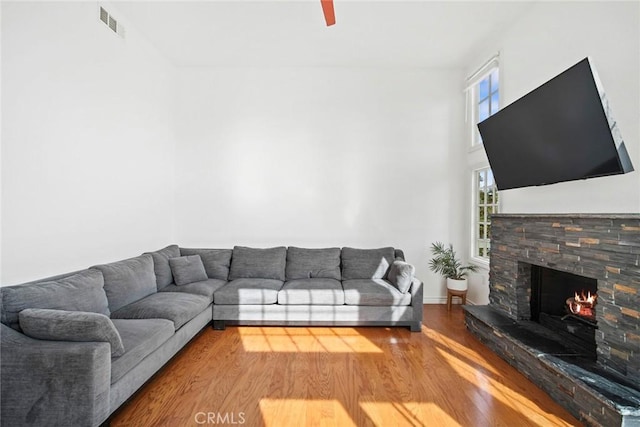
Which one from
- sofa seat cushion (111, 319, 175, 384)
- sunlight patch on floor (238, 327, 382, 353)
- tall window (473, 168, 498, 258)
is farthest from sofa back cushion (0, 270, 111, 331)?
tall window (473, 168, 498, 258)

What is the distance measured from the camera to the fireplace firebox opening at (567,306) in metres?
2.35

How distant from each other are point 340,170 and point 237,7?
7.69 ft

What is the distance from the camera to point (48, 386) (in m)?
1.63

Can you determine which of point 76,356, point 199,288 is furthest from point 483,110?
point 76,356

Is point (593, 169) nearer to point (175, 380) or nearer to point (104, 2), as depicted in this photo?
point (175, 380)

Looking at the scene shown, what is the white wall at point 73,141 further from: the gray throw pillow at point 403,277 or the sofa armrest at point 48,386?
the gray throw pillow at point 403,277

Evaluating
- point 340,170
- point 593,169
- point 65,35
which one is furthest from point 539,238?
point 65,35

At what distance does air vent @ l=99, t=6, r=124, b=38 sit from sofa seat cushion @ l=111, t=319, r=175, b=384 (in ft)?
9.76

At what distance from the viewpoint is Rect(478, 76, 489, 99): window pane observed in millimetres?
4066

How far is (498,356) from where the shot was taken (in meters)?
2.74

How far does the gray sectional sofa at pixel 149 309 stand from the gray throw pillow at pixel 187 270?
1 centimetres

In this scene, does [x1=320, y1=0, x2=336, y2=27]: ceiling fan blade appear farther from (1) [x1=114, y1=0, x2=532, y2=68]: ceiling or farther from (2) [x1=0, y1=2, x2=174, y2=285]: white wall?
(2) [x1=0, y1=2, x2=174, y2=285]: white wall

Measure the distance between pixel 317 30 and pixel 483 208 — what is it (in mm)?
3203

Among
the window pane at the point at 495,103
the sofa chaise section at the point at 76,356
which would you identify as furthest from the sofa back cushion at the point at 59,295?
the window pane at the point at 495,103
